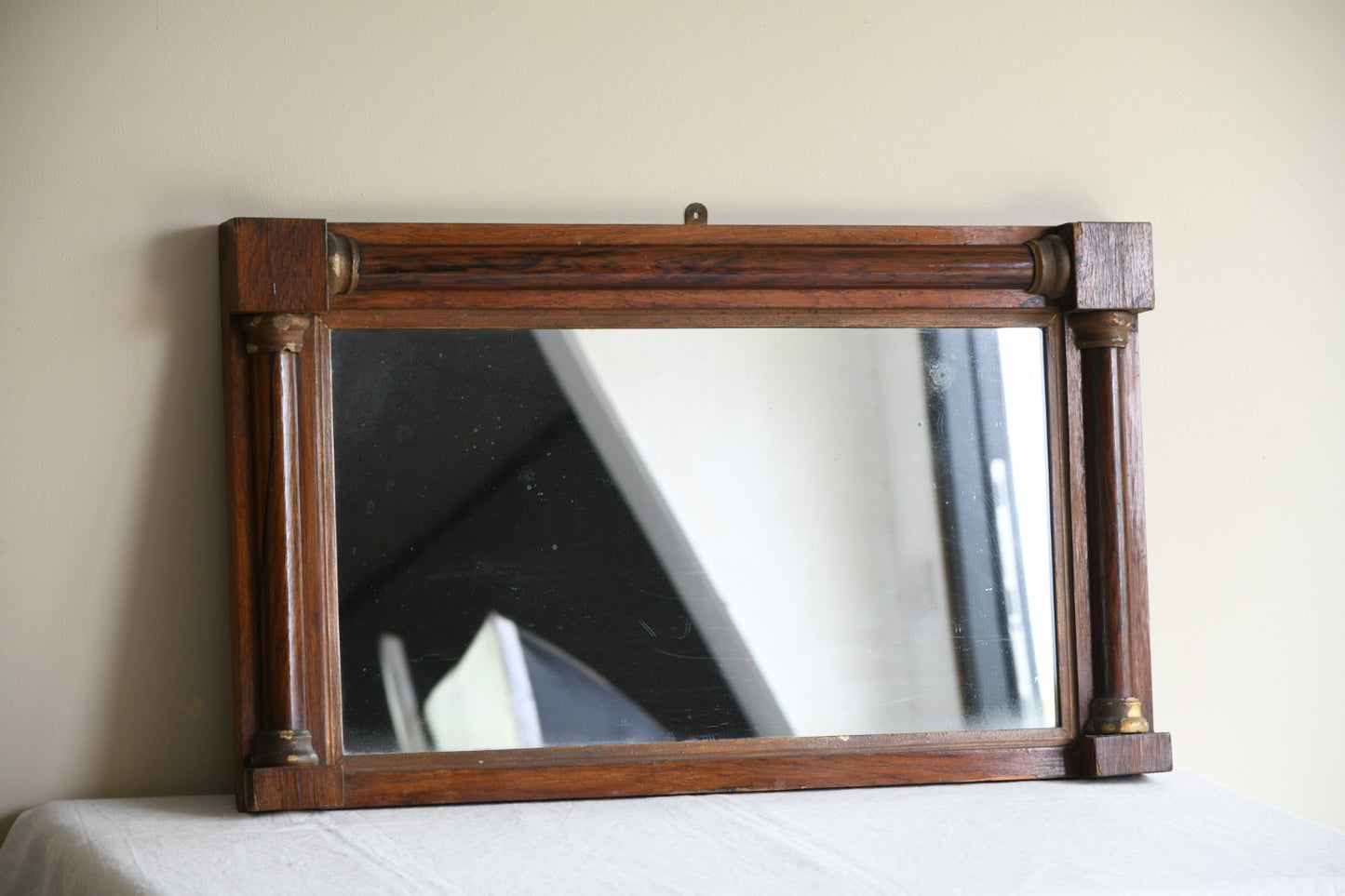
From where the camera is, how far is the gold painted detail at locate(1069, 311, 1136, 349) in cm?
117

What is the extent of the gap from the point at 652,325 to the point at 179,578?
0.48 meters

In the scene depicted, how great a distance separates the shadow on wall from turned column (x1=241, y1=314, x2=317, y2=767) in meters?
0.07

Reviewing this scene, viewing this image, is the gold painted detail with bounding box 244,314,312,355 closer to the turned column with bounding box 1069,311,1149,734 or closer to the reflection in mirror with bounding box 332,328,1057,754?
the reflection in mirror with bounding box 332,328,1057,754

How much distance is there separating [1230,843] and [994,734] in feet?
0.84

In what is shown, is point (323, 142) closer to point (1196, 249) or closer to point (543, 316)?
point (543, 316)

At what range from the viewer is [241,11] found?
1.12 metres

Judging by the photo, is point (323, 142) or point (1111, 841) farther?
point (323, 142)

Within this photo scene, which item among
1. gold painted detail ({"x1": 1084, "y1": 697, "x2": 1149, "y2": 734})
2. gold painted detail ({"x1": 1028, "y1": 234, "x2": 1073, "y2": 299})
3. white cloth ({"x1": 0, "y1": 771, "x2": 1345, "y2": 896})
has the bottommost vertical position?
white cloth ({"x1": 0, "y1": 771, "x2": 1345, "y2": 896})

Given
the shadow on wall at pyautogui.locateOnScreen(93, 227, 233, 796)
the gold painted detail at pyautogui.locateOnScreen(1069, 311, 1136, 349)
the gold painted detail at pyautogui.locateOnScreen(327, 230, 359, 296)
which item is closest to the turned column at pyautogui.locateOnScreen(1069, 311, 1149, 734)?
the gold painted detail at pyautogui.locateOnScreen(1069, 311, 1136, 349)

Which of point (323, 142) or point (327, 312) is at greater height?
point (323, 142)

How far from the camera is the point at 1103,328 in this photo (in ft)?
3.85

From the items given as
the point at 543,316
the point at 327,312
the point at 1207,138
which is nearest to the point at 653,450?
the point at 543,316

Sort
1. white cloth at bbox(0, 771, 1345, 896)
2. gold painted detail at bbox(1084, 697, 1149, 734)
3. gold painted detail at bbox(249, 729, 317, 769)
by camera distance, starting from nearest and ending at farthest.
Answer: white cloth at bbox(0, 771, 1345, 896), gold painted detail at bbox(249, 729, 317, 769), gold painted detail at bbox(1084, 697, 1149, 734)

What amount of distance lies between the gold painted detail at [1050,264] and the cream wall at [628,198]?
7 centimetres
